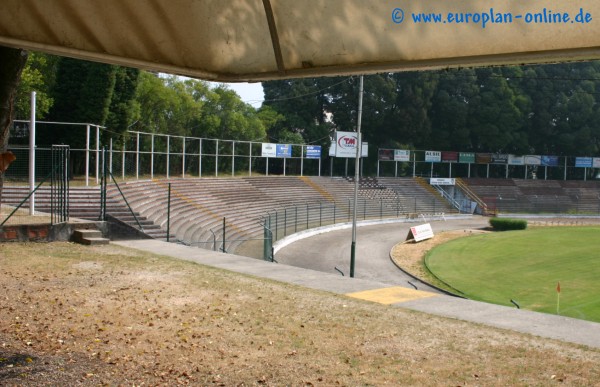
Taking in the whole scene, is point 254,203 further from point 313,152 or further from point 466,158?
point 466,158

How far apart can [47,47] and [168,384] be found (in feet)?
11.8

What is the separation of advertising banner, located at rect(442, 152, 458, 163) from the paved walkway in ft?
187

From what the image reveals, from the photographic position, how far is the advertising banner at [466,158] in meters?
70.4

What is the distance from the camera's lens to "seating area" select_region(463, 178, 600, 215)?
64.8 meters

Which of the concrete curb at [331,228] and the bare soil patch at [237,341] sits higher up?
the bare soil patch at [237,341]

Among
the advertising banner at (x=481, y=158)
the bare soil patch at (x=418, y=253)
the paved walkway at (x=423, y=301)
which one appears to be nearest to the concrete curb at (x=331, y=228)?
the bare soil patch at (x=418, y=253)

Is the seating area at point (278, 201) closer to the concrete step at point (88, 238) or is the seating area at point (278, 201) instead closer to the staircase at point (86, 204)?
the staircase at point (86, 204)

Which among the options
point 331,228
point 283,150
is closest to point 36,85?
point 331,228

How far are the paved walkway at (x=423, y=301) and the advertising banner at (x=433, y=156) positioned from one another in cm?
5524

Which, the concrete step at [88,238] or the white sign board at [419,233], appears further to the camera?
the white sign board at [419,233]

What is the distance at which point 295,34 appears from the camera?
12.9 ft

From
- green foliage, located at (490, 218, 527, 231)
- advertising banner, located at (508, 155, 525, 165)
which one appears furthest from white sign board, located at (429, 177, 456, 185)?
green foliage, located at (490, 218, 527, 231)

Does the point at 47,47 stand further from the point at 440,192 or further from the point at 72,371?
the point at 440,192

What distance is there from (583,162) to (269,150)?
146 ft
